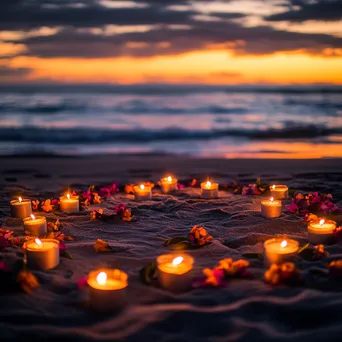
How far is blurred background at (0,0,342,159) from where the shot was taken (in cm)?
1171

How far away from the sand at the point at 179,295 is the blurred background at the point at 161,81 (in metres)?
4.51

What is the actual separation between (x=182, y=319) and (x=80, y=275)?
3.26ft

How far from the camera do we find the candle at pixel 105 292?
2.85 metres

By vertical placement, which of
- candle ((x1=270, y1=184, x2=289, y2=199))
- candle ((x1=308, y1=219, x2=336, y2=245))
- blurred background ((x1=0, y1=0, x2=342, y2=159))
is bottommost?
candle ((x1=308, y1=219, x2=336, y2=245))

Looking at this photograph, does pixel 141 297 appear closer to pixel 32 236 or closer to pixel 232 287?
pixel 232 287

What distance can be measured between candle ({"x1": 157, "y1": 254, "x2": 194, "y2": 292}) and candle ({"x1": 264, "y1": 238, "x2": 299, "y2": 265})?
619 millimetres

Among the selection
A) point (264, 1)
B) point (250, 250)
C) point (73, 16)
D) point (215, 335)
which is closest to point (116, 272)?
point (215, 335)

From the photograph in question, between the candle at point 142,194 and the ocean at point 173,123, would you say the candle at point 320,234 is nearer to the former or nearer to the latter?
the candle at point 142,194

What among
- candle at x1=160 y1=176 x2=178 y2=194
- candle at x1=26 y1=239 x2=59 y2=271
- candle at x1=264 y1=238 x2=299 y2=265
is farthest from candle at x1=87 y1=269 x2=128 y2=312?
candle at x1=160 y1=176 x2=178 y2=194

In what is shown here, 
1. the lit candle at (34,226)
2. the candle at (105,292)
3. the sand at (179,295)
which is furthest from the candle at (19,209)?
the candle at (105,292)

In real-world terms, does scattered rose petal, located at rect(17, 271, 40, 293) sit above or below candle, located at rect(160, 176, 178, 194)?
below

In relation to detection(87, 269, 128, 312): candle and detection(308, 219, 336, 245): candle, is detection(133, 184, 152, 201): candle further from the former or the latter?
detection(87, 269, 128, 312): candle

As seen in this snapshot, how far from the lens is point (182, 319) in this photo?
2.78m

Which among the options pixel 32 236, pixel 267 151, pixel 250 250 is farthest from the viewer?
pixel 267 151
